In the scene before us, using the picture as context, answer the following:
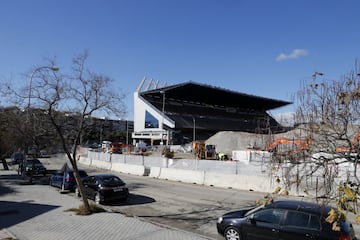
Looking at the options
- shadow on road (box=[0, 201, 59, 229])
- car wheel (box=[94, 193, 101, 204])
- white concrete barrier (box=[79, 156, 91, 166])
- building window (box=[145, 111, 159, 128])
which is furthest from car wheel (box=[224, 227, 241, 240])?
building window (box=[145, 111, 159, 128])

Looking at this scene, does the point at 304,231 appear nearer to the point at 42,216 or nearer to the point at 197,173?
the point at 42,216

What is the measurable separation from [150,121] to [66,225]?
76433 millimetres

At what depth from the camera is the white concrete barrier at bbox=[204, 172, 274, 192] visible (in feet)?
65.5

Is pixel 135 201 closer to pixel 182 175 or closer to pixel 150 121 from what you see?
pixel 182 175

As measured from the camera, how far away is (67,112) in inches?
765

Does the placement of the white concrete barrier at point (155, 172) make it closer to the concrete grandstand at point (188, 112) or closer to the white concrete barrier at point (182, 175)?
the white concrete barrier at point (182, 175)

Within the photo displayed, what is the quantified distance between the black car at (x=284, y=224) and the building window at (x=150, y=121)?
76168 millimetres

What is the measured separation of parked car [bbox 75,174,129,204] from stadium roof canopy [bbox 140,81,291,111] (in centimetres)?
6335

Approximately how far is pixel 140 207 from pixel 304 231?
9.19 meters

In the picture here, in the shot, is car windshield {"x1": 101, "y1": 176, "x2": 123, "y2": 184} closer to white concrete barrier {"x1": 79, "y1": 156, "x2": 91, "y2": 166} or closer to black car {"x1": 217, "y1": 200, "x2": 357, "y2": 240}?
black car {"x1": 217, "y1": 200, "x2": 357, "y2": 240}

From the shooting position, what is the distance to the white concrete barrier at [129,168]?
3069cm

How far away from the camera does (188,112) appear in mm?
93875

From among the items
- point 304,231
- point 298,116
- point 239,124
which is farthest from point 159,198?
point 239,124

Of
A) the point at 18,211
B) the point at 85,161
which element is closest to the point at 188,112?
the point at 85,161
